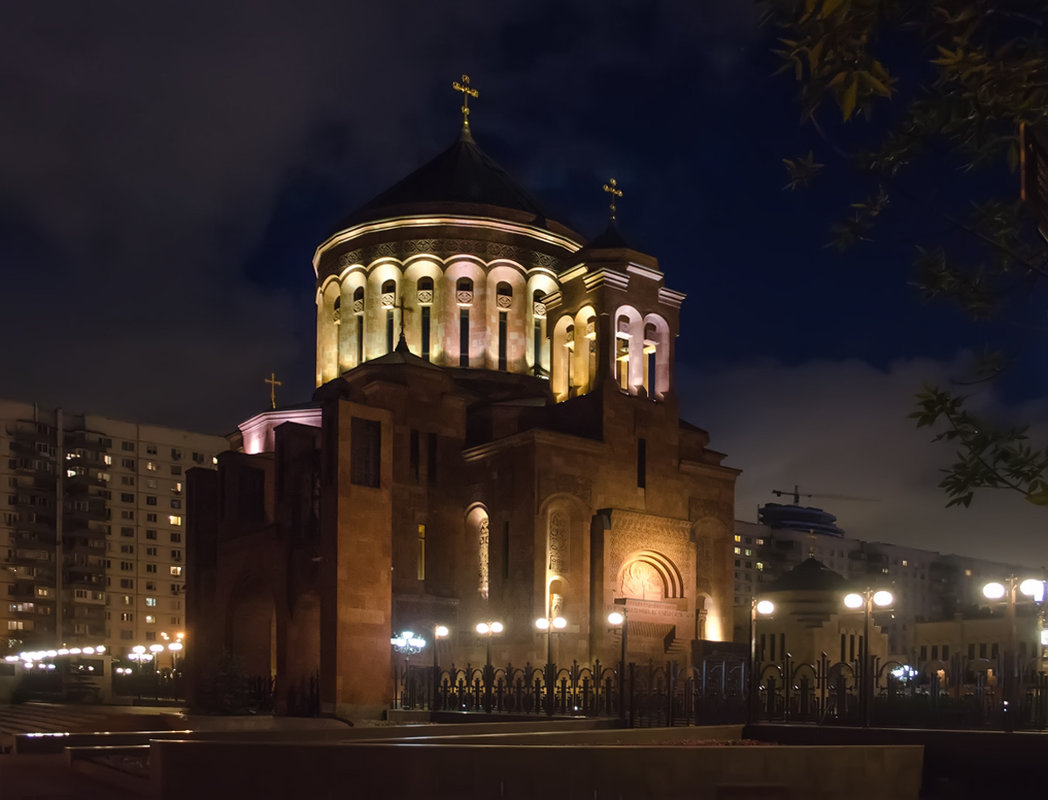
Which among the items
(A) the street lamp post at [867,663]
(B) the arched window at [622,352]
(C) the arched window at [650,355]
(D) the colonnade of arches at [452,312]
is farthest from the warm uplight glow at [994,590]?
(D) the colonnade of arches at [452,312]

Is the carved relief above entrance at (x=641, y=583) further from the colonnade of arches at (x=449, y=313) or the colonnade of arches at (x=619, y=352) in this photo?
the colonnade of arches at (x=449, y=313)

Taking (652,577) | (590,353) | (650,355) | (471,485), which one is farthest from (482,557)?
(650,355)

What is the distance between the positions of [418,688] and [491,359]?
602 inches

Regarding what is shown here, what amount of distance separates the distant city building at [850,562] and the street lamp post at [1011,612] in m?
93.8

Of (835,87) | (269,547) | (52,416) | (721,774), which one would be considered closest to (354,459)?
(269,547)

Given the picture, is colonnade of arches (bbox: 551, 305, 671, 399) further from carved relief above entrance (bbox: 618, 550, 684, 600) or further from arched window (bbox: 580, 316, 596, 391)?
carved relief above entrance (bbox: 618, 550, 684, 600)

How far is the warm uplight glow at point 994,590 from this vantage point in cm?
1626

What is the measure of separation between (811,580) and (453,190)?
18.9 meters

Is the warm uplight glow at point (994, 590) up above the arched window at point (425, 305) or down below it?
below

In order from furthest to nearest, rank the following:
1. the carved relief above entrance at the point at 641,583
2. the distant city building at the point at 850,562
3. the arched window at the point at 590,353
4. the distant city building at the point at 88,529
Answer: the distant city building at the point at 850,562, the distant city building at the point at 88,529, the arched window at the point at 590,353, the carved relief above entrance at the point at 641,583

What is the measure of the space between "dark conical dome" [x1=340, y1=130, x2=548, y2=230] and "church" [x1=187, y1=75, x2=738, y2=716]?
13.9 inches

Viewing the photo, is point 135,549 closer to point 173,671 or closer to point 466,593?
point 173,671

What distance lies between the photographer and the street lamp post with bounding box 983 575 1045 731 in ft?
46.5

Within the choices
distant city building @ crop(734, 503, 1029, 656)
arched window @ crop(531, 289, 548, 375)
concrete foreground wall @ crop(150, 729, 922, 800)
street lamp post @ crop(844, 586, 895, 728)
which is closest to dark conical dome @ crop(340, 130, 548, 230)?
arched window @ crop(531, 289, 548, 375)
